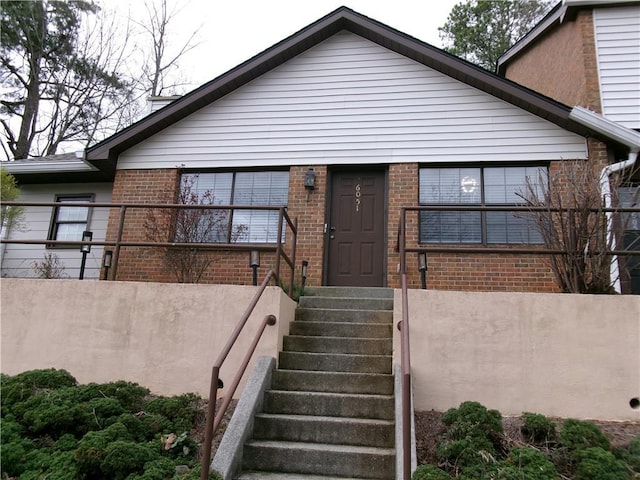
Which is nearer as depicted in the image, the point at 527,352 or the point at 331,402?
the point at 331,402

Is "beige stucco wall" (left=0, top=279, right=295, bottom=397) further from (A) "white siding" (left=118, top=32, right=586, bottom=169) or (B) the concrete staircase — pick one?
(A) "white siding" (left=118, top=32, right=586, bottom=169)

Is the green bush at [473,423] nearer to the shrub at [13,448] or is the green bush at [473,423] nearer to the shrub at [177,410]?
the shrub at [177,410]

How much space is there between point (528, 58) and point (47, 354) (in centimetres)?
1062

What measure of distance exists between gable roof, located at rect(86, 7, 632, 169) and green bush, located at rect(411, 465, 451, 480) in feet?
20.3

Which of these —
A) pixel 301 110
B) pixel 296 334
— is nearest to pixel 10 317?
pixel 296 334

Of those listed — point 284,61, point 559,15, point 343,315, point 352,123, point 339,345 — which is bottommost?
point 339,345

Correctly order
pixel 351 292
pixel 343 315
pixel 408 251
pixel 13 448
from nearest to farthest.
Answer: pixel 13 448
pixel 408 251
pixel 343 315
pixel 351 292

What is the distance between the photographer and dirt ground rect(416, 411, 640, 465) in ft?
13.4

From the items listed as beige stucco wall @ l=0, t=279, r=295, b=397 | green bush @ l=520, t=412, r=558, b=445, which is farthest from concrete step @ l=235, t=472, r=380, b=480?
green bush @ l=520, t=412, r=558, b=445

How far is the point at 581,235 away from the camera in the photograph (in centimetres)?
538

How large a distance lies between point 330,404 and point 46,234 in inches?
295

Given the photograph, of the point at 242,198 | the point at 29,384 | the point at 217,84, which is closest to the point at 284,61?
the point at 217,84

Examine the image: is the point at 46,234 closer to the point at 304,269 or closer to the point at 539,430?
the point at 304,269

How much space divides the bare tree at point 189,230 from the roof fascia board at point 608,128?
17.7 feet
